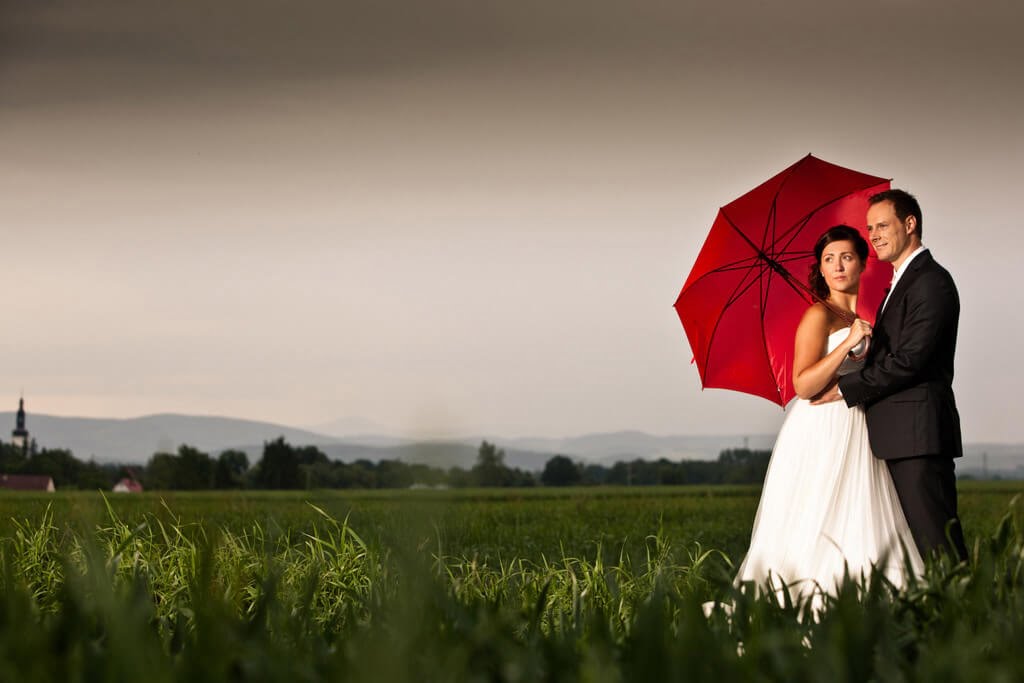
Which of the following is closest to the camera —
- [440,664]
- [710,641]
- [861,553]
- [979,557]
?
[440,664]

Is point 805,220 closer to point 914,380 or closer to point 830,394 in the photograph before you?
point 830,394

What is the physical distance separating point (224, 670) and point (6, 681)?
0.35 metres

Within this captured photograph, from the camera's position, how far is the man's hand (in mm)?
5379

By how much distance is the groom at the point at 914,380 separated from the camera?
507 centimetres

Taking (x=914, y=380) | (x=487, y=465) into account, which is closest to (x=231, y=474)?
(x=914, y=380)

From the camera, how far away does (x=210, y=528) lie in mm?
1547

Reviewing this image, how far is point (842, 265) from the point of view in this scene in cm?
548

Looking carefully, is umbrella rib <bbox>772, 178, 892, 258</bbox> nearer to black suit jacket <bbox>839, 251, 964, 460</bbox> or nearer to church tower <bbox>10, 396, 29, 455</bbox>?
black suit jacket <bbox>839, 251, 964, 460</bbox>

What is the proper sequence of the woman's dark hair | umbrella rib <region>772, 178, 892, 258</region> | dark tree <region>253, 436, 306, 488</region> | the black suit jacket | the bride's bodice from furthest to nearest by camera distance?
1. umbrella rib <region>772, 178, 892, 258</region>
2. the woman's dark hair
3. the bride's bodice
4. the black suit jacket
5. dark tree <region>253, 436, 306, 488</region>

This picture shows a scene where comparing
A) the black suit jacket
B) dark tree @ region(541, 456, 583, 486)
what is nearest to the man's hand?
the black suit jacket

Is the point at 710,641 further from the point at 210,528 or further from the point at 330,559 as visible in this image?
the point at 330,559

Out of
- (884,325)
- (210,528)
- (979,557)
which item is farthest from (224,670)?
(884,325)

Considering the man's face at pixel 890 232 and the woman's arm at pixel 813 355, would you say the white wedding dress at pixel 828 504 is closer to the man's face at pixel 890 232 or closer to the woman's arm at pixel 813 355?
the woman's arm at pixel 813 355

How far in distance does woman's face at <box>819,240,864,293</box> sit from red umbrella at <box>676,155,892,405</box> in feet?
1.50
